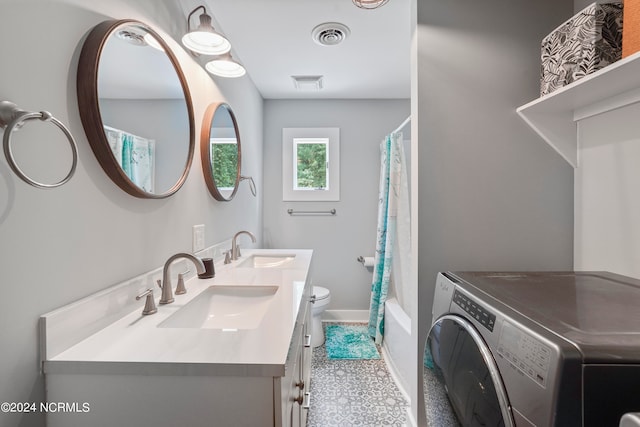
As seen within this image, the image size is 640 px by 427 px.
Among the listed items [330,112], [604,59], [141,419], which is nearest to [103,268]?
[141,419]

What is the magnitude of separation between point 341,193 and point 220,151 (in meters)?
1.50

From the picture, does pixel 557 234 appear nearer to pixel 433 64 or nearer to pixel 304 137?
pixel 433 64

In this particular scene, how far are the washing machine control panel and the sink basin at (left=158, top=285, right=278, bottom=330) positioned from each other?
666 mm

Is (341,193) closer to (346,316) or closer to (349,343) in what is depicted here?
(346,316)

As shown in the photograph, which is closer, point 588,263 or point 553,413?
point 553,413

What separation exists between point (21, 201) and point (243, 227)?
63.9 inches

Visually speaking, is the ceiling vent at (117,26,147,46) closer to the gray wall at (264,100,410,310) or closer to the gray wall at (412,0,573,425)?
the gray wall at (412,0,573,425)

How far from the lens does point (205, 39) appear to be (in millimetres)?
1163

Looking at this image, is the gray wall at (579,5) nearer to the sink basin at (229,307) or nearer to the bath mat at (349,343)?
the sink basin at (229,307)

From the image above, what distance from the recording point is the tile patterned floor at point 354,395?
5.33 feet

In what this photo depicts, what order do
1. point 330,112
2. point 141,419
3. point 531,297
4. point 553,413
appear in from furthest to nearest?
point 330,112, point 531,297, point 141,419, point 553,413

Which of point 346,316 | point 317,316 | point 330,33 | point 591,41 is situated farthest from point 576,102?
point 346,316

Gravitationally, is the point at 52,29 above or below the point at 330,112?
below

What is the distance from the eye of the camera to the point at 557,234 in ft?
4.52
